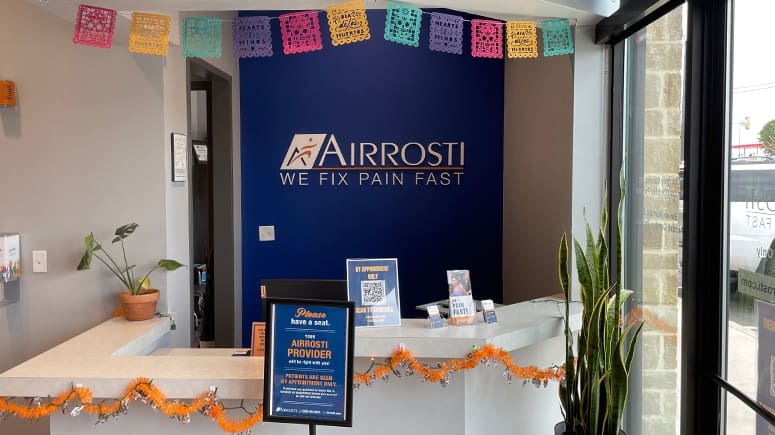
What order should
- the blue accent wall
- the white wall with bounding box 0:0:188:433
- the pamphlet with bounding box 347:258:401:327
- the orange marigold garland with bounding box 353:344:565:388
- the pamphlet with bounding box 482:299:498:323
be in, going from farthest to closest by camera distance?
the blue accent wall < the white wall with bounding box 0:0:188:433 < the pamphlet with bounding box 482:299:498:323 < the pamphlet with bounding box 347:258:401:327 < the orange marigold garland with bounding box 353:344:565:388

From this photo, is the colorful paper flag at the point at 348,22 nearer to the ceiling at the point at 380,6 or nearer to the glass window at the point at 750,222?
the ceiling at the point at 380,6

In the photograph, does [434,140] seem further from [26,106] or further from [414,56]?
[26,106]

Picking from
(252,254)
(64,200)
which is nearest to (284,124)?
(252,254)

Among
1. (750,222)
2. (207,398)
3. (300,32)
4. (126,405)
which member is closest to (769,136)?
(750,222)

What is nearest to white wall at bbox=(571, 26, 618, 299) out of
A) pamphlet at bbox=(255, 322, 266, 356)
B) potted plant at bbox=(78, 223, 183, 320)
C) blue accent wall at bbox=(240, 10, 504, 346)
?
blue accent wall at bbox=(240, 10, 504, 346)

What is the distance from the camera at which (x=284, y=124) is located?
16.9 ft

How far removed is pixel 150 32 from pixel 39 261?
156cm

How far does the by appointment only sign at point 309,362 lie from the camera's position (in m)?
2.20

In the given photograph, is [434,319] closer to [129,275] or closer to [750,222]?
[750,222]

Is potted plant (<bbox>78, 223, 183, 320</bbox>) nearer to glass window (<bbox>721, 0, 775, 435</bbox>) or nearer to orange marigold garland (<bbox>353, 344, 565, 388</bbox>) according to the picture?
orange marigold garland (<bbox>353, 344, 565, 388</bbox>)

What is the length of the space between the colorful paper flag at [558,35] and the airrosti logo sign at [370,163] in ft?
6.16

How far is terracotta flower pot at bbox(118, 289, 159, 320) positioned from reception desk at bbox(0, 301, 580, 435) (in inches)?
12.9

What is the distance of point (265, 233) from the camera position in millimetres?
5215

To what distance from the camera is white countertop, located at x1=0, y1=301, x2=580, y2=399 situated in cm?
252
